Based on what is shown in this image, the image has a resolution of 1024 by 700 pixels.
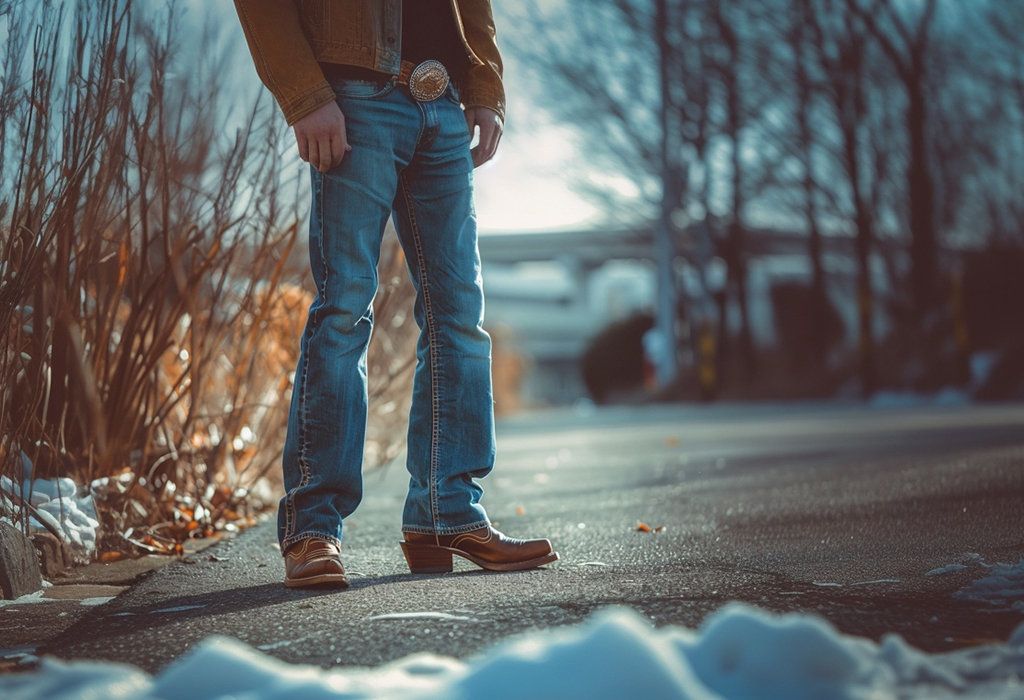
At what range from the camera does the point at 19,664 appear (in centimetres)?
A: 151

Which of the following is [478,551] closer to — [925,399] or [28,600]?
[28,600]

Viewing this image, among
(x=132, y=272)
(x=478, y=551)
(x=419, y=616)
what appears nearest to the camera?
(x=419, y=616)

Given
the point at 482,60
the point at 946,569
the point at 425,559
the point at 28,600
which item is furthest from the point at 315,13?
the point at 946,569

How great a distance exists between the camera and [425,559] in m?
2.25

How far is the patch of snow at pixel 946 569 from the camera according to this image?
79.0 inches

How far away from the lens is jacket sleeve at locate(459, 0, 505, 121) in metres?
2.36

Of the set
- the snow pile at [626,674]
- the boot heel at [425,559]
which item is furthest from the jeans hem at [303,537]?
the snow pile at [626,674]

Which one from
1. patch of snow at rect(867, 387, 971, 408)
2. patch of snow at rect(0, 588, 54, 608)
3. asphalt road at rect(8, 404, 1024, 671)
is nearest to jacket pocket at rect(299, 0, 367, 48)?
asphalt road at rect(8, 404, 1024, 671)

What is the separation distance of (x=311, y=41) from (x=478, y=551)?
3.57 ft

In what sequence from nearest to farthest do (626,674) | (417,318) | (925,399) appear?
(626,674)
(417,318)
(925,399)

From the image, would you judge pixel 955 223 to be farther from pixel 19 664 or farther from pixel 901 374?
pixel 19 664

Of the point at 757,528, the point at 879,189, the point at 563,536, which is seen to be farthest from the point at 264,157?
the point at 879,189

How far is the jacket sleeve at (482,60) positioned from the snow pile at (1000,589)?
4.48 feet

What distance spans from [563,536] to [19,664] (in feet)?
4.88
